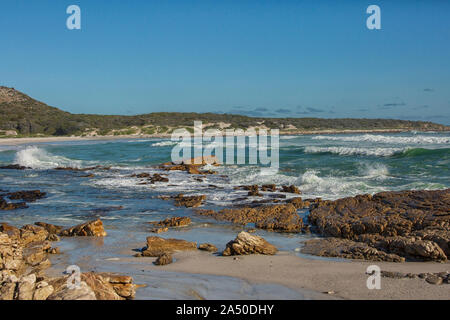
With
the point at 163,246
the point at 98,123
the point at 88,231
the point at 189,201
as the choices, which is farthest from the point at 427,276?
the point at 98,123

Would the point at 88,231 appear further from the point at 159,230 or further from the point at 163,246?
the point at 163,246

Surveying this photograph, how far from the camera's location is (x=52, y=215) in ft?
31.8

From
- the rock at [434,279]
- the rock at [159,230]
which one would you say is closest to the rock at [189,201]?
the rock at [159,230]

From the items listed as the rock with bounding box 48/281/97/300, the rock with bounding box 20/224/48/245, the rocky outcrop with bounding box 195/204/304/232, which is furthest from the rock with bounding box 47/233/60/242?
the rock with bounding box 48/281/97/300

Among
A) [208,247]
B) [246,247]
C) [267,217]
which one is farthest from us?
[267,217]

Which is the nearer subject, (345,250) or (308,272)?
(308,272)

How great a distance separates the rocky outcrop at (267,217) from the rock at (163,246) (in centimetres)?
210

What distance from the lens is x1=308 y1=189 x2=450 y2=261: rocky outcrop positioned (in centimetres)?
574

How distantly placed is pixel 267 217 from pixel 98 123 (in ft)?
249

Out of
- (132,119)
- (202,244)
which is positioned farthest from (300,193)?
(132,119)

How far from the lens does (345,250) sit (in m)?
6.13

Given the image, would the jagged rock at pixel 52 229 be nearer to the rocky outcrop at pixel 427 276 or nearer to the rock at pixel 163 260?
the rock at pixel 163 260

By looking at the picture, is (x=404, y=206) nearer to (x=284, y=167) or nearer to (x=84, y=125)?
(x=284, y=167)

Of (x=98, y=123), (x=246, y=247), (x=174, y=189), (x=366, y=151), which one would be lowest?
(x=174, y=189)
